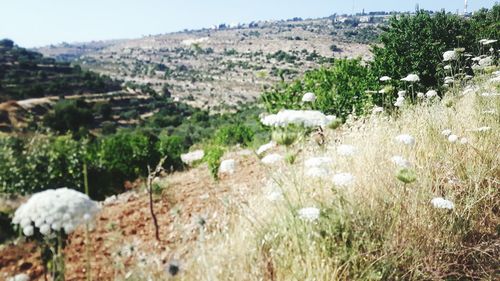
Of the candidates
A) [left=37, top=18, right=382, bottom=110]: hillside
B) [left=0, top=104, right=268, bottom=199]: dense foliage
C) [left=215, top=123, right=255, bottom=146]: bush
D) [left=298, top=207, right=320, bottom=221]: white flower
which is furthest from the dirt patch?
[left=37, top=18, right=382, bottom=110]: hillside

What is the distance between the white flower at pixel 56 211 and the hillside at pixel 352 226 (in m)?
0.72

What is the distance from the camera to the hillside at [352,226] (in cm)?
262

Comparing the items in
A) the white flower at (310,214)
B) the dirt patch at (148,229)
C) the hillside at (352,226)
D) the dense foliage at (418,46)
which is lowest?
the dirt patch at (148,229)

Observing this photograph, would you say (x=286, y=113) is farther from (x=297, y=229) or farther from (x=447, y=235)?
(x=447, y=235)

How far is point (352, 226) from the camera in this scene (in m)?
2.82

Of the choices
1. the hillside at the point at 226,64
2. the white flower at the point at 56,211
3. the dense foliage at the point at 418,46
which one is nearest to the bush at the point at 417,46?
the dense foliage at the point at 418,46

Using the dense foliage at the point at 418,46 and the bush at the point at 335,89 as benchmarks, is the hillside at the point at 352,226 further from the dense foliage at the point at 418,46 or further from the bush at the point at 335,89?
the dense foliage at the point at 418,46

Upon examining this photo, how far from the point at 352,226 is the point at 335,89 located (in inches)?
235

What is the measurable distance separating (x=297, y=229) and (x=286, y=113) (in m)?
0.72

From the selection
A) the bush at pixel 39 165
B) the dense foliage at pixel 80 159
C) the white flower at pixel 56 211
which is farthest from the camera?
the dense foliage at pixel 80 159

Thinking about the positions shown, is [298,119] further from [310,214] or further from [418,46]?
[418,46]

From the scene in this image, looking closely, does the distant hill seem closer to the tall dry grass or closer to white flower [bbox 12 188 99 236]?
the tall dry grass

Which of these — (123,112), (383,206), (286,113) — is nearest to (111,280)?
(286,113)

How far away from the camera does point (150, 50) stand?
623 feet
